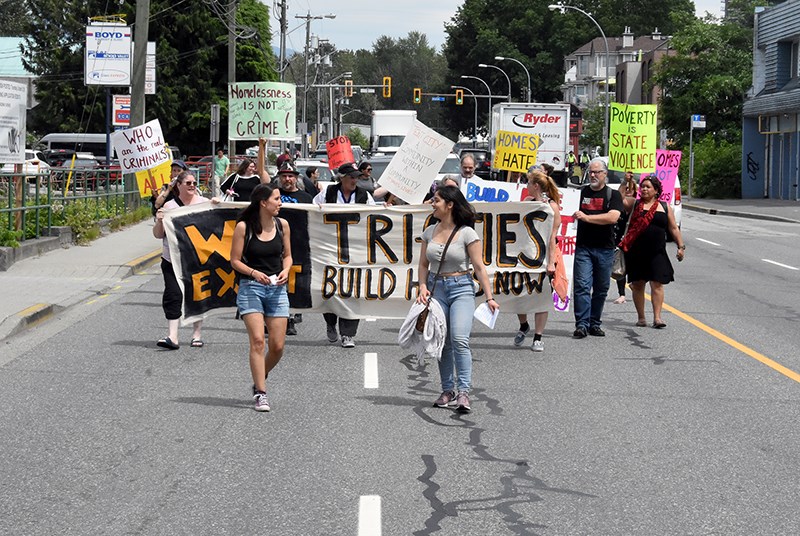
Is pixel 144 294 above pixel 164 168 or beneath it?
beneath

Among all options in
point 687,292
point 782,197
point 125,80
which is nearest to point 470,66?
point 782,197

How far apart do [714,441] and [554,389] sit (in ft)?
6.72

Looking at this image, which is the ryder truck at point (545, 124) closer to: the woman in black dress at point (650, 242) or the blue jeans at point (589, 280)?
the woman in black dress at point (650, 242)

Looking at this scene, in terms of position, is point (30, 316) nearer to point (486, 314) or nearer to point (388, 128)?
point (486, 314)

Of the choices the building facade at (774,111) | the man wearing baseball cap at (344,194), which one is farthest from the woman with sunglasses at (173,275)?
Answer: the building facade at (774,111)

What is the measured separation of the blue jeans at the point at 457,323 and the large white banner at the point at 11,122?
11.8m

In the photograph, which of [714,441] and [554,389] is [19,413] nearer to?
[554,389]

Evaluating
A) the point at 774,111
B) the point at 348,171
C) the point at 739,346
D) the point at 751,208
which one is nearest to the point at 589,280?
the point at 739,346

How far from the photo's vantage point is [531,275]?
1268 centimetres

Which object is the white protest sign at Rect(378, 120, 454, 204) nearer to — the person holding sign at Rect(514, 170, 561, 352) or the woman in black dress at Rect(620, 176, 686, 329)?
the person holding sign at Rect(514, 170, 561, 352)

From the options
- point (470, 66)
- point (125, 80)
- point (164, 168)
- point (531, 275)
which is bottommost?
point (531, 275)

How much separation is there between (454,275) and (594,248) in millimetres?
4378

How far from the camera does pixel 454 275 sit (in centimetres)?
908

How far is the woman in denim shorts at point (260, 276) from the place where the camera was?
9016 mm
